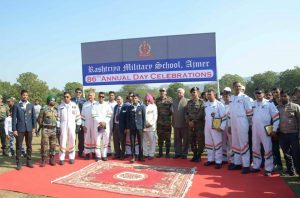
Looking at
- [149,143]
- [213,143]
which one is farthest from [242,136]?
[149,143]

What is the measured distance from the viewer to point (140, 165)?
7629mm

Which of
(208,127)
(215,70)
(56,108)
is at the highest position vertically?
(215,70)

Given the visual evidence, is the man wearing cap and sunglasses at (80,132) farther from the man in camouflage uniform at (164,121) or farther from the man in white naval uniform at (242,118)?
the man in white naval uniform at (242,118)

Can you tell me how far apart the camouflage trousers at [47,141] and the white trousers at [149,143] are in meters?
2.52

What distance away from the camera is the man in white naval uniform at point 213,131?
24.4ft

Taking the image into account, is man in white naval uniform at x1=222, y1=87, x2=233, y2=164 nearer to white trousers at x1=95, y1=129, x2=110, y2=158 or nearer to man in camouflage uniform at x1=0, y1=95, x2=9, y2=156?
white trousers at x1=95, y1=129, x2=110, y2=158

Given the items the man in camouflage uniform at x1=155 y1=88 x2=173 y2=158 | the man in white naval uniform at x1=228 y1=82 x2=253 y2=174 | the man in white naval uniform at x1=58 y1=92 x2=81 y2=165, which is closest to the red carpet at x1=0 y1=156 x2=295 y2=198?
the man in white naval uniform at x1=228 y1=82 x2=253 y2=174

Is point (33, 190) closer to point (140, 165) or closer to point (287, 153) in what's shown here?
point (140, 165)

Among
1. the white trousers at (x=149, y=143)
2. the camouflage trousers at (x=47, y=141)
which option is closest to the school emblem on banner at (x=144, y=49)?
the white trousers at (x=149, y=143)

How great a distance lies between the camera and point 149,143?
Result: 866 centimetres

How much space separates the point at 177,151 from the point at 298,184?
354 centimetres

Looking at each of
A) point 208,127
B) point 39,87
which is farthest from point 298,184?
point 39,87

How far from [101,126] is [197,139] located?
8.77 ft

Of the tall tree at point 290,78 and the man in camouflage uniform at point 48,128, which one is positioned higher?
the tall tree at point 290,78
